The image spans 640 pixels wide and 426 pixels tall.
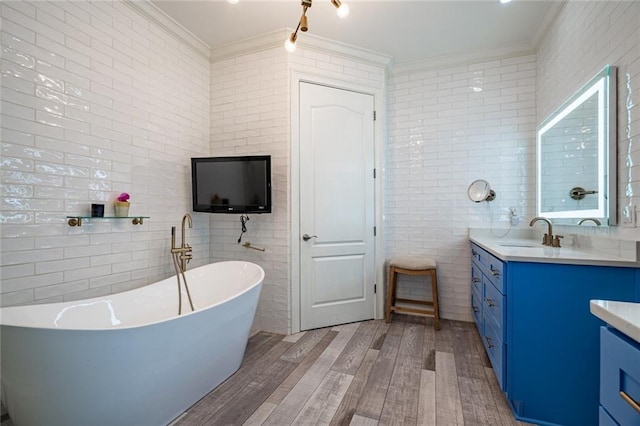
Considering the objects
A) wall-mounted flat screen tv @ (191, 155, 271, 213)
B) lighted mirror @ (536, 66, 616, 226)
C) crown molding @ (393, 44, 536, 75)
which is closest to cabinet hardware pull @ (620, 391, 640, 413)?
lighted mirror @ (536, 66, 616, 226)

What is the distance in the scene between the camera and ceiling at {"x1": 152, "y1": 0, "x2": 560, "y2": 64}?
2.34 metres

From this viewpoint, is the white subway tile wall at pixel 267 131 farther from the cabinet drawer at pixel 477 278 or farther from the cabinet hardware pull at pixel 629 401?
the cabinet hardware pull at pixel 629 401

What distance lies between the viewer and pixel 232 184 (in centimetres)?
263

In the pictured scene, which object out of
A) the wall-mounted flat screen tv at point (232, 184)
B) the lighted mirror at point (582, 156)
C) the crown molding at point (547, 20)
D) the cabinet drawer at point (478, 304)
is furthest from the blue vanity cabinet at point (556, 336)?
the crown molding at point (547, 20)

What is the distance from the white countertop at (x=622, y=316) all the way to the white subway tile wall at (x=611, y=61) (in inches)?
36.6

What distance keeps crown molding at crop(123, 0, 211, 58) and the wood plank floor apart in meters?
2.88

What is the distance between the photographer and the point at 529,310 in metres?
1.60

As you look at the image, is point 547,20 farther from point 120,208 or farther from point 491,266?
point 120,208

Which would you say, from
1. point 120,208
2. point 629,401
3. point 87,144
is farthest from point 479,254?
point 87,144

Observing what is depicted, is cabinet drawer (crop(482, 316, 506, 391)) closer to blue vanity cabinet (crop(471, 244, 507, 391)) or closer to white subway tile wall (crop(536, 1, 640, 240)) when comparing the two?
blue vanity cabinet (crop(471, 244, 507, 391))

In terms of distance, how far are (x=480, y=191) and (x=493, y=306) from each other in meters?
1.38

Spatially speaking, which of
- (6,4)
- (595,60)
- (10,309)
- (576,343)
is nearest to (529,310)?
(576,343)

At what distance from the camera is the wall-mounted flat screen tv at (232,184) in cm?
256

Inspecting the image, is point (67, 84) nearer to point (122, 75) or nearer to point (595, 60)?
point (122, 75)
